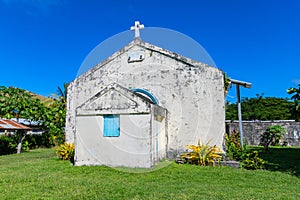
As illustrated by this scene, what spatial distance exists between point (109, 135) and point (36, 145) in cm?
1432

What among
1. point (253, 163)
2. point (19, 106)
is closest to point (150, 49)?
point (253, 163)

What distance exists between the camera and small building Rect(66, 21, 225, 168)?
967 centimetres

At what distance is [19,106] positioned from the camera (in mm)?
18203

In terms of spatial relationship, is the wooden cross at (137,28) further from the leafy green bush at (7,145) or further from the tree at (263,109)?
the tree at (263,109)

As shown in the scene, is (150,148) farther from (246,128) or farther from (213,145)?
(246,128)

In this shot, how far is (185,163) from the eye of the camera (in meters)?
10.4

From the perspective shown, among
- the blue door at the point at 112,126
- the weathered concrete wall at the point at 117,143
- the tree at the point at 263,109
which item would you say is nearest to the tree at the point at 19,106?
the weathered concrete wall at the point at 117,143

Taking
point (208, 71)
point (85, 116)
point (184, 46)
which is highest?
point (184, 46)

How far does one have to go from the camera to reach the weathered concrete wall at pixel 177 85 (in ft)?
36.6

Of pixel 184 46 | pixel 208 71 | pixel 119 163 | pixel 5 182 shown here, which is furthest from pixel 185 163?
pixel 5 182

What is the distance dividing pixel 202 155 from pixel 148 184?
385 centimetres

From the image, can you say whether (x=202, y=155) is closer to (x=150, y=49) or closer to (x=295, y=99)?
(x=295, y=99)

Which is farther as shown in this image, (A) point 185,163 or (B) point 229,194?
(A) point 185,163

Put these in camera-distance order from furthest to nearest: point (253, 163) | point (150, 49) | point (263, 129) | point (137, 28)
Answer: point (263, 129), point (137, 28), point (150, 49), point (253, 163)
